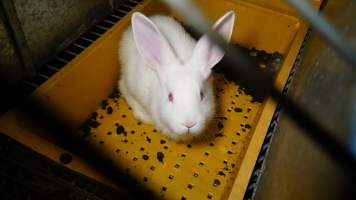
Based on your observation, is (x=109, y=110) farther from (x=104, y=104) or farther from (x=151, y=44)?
(x=151, y=44)

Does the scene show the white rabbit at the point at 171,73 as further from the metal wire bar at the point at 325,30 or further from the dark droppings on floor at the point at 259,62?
the metal wire bar at the point at 325,30

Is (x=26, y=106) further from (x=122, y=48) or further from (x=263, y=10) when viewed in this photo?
(x=263, y=10)

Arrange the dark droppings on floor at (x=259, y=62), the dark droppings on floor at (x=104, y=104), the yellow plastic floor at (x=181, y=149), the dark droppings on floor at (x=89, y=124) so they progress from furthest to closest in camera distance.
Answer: the dark droppings on floor at (x=259, y=62) → the dark droppings on floor at (x=104, y=104) → the dark droppings on floor at (x=89, y=124) → the yellow plastic floor at (x=181, y=149)

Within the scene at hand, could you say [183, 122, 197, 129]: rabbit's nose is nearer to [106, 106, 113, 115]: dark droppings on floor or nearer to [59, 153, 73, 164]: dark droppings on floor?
[59, 153, 73, 164]: dark droppings on floor

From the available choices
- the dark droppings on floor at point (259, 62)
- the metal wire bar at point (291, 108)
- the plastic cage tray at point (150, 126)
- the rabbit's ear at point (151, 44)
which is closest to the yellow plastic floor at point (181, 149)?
the plastic cage tray at point (150, 126)

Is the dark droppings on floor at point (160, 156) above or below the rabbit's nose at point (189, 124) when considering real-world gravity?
below

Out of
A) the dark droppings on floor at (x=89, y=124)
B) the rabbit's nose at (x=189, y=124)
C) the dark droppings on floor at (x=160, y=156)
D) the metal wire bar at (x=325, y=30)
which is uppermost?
the metal wire bar at (x=325, y=30)

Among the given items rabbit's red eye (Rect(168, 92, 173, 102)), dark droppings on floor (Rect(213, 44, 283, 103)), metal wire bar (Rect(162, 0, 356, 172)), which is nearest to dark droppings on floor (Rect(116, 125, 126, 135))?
rabbit's red eye (Rect(168, 92, 173, 102))
